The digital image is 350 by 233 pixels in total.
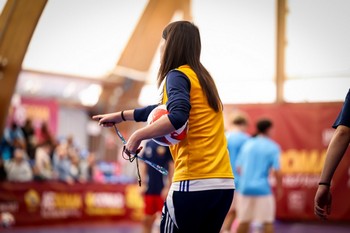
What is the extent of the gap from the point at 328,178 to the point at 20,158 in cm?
940

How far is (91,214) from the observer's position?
12742 millimetres

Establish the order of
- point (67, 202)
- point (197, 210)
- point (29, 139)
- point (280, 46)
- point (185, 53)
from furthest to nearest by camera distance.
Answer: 1. point (280, 46)
2. point (29, 139)
3. point (67, 202)
4. point (185, 53)
5. point (197, 210)

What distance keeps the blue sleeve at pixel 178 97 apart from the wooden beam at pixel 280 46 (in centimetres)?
1247

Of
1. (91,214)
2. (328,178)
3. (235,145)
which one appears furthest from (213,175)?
(91,214)

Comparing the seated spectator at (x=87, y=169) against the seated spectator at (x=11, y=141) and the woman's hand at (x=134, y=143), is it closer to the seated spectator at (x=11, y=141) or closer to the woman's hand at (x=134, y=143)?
the seated spectator at (x=11, y=141)

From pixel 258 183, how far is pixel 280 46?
802cm

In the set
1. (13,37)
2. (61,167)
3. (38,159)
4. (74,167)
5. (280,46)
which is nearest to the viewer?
(13,37)

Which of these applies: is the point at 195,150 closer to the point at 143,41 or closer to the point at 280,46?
the point at 280,46

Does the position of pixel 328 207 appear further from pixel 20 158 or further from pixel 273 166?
pixel 20 158

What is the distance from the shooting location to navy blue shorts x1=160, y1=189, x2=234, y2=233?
2912mm

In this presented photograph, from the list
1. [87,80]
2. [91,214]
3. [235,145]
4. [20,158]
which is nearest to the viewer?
[235,145]

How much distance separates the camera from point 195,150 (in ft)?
9.64

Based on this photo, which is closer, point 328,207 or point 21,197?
point 328,207

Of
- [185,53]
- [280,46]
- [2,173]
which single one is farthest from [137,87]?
[185,53]
